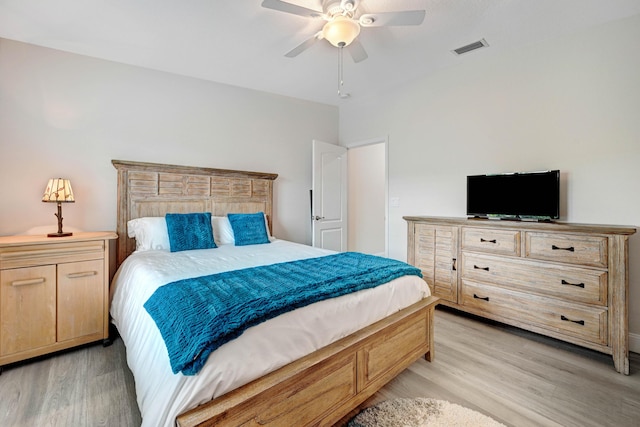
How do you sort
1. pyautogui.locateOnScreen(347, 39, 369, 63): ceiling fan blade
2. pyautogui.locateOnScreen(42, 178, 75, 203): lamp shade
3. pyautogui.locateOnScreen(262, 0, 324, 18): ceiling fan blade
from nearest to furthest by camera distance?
pyautogui.locateOnScreen(262, 0, 324, 18): ceiling fan blade, pyautogui.locateOnScreen(347, 39, 369, 63): ceiling fan blade, pyautogui.locateOnScreen(42, 178, 75, 203): lamp shade

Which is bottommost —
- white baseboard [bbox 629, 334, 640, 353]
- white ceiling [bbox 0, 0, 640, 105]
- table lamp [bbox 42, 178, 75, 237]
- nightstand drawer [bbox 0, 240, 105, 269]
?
white baseboard [bbox 629, 334, 640, 353]

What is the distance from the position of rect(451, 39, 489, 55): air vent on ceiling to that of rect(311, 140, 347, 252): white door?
1.94 meters

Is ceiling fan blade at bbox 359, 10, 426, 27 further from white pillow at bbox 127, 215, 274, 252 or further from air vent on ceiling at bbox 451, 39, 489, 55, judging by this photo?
white pillow at bbox 127, 215, 274, 252

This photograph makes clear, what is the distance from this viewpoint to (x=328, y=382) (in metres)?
1.41

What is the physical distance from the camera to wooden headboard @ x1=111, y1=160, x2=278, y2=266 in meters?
2.90

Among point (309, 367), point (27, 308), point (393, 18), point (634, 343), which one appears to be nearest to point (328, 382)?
point (309, 367)

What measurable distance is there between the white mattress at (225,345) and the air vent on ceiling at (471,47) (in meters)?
2.35

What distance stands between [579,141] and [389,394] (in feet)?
8.62

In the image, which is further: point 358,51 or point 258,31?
point 258,31

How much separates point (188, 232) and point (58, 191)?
1.07 metres

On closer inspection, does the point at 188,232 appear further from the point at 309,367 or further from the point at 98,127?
the point at 309,367

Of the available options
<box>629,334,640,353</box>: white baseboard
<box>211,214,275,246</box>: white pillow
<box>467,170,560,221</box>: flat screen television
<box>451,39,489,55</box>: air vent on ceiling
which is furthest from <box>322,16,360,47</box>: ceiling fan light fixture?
<box>629,334,640,353</box>: white baseboard

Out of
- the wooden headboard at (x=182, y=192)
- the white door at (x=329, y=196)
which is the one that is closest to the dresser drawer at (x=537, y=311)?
the white door at (x=329, y=196)

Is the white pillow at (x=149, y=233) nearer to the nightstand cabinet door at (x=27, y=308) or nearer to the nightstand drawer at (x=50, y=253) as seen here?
the nightstand drawer at (x=50, y=253)
